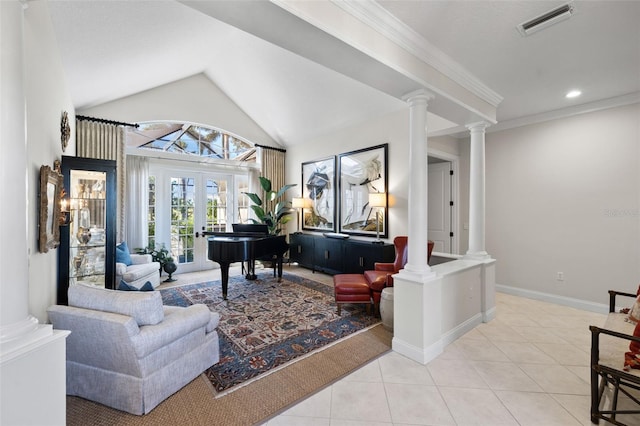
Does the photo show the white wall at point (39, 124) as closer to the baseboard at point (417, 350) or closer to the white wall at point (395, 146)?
the baseboard at point (417, 350)

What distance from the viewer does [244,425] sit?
5.72ft

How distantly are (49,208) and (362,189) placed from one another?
4.18 meters

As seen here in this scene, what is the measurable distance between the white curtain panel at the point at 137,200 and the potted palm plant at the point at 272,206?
1.98 m

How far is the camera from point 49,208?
214 centimetres

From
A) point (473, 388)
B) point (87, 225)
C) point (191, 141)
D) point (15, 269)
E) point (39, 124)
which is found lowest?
point (473, 388)

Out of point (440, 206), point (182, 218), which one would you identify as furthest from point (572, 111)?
point (182, 218)

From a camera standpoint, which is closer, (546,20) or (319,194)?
A: (546,20)

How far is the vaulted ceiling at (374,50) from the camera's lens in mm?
1876

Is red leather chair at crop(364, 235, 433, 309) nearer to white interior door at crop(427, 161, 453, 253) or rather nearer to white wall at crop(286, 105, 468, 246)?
white wall at crop(286, 105, 468, 246)

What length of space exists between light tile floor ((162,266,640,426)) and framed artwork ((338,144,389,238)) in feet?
7.65

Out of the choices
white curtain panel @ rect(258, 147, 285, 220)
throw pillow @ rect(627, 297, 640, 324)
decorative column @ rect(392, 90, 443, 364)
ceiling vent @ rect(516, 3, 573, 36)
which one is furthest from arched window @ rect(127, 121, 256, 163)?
throw pillow @ rect(627, 297, 640, 324)

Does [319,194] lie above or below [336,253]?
above

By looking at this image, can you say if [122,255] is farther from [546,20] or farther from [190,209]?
[546,20]

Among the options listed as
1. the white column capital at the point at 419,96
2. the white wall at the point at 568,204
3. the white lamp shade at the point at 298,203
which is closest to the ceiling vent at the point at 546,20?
the white column capital at the point at 419,96
